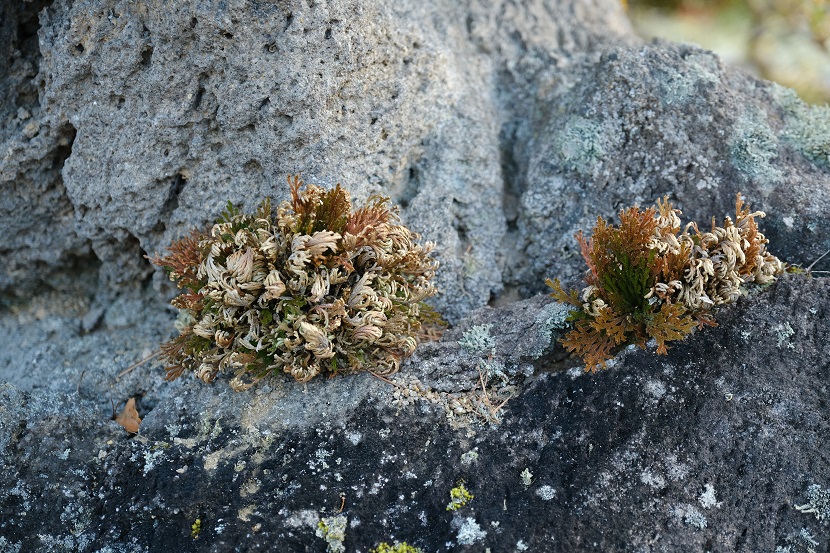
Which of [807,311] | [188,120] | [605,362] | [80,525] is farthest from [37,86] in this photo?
[807,311]

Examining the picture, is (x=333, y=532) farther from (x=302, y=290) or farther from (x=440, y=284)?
(x=440, y=284)

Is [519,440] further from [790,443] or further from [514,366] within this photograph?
[790,443]

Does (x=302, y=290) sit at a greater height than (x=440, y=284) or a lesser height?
greater

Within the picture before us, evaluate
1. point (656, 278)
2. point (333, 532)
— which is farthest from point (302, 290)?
point (656, 278)

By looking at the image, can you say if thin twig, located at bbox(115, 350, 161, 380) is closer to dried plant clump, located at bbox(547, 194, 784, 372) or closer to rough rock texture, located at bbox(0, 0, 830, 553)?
rough rock texture, located at bbox(0, 0, 830, 553)

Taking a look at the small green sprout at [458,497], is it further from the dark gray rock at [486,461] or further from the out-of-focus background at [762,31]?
the out-of-focus background at [762,31]
